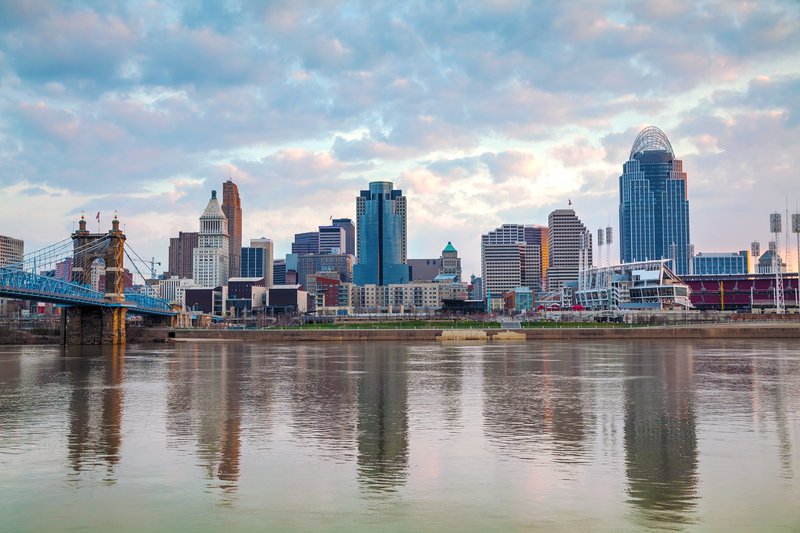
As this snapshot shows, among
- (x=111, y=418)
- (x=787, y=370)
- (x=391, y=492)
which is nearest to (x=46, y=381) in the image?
(x=111, y=418)

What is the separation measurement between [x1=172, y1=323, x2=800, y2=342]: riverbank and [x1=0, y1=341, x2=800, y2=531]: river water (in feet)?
226

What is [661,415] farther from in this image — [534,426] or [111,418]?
[111,418]

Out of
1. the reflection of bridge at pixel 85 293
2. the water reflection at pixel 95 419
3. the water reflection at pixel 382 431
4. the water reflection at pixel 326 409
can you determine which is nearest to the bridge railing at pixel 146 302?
the reflection of bridge at pixel 85 293

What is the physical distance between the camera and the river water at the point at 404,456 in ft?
48.3

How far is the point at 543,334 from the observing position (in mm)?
111125

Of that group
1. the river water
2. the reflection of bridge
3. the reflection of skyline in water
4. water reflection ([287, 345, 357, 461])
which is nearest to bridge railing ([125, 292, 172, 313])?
the reflection of bridge

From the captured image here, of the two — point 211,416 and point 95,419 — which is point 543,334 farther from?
point 95,419

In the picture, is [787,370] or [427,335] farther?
[427,335]

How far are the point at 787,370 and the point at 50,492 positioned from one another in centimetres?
4597

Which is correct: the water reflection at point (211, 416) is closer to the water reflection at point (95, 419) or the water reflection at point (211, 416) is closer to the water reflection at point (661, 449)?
the water reflection at point (95, 419)

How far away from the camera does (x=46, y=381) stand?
4403 cm

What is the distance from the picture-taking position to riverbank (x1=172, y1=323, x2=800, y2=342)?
107125mm

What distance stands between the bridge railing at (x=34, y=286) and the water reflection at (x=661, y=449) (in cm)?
6682

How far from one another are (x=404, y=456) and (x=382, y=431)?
4157 millimetres
